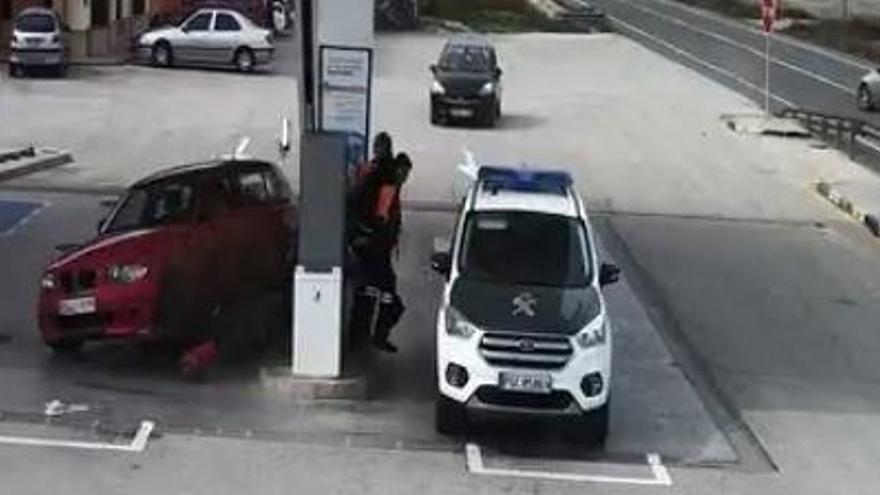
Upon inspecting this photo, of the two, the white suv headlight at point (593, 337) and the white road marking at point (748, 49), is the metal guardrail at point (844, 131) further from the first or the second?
the white suv headlight at point (593, 337)

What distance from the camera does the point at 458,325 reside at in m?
13.9

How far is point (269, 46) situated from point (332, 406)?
38546 millimetres

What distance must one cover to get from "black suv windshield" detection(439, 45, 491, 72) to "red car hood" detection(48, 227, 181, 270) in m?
26.4

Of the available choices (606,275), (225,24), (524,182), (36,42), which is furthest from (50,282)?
(225,24)

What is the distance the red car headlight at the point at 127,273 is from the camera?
627 inches

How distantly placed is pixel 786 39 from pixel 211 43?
3599 centimetres

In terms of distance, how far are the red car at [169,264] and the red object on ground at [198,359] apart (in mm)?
331

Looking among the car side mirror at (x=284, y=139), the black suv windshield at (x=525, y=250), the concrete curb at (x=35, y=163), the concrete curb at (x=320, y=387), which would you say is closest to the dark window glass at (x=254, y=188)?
the concrete curb at (x=320, y=387)

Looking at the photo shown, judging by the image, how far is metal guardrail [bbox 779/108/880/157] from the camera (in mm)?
37906

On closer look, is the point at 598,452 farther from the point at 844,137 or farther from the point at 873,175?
the point at 844,137

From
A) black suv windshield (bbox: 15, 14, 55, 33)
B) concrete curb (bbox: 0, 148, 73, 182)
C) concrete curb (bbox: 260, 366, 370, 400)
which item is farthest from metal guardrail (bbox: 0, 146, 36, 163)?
concrete curb (bbox: 260, 366, 370, 400)

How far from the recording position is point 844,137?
39.0 meters

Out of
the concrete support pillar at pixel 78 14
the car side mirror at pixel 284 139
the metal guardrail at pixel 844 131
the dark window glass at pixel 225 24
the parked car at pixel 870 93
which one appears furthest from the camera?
the concrete support pillar at pixel 78 14

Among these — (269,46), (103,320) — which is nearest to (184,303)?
(103,320)
